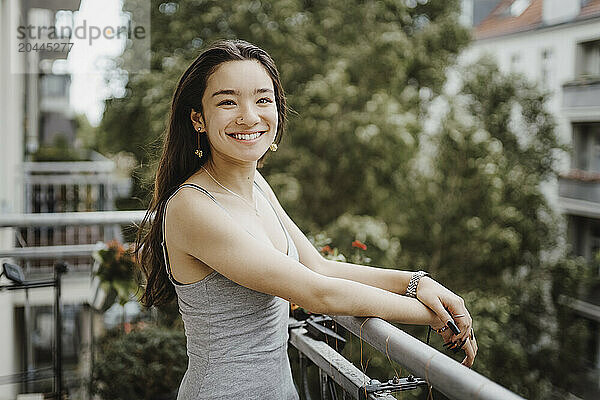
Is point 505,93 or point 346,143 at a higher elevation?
point 505,93

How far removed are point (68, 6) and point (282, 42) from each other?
11.1 feet

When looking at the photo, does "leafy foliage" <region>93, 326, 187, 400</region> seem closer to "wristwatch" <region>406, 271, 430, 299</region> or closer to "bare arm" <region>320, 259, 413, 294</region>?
"bare arm" <region>320, 259, 413, 294</region>

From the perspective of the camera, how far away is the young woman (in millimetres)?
1044

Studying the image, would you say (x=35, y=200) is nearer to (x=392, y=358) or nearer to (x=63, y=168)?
(x=63, y=168)

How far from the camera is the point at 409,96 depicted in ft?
24.3

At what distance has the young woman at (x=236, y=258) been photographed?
104 cm

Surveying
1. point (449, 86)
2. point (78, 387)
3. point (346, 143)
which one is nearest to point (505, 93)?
point (449, 86)

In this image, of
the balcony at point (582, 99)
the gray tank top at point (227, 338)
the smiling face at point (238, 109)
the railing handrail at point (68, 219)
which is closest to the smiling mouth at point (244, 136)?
the smiling face at point (238, 109)

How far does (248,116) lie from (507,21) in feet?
25.4

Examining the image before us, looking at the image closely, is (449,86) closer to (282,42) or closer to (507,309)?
(282,42)

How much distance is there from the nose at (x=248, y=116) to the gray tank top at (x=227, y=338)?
132 millimetres

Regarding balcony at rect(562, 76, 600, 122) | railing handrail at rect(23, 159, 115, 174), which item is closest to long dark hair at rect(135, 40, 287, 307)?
railing handrail at rect(23, 159, 115, 174)

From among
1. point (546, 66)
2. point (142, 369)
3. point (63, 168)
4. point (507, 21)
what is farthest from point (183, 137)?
point (507, 21)

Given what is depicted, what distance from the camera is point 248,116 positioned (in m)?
1.12
